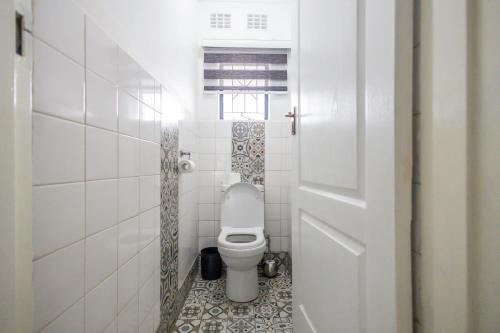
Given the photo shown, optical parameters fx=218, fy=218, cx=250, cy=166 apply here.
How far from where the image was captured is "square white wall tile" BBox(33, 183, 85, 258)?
0.46 m

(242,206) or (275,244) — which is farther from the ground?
(242,206)

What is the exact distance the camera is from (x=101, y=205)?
66 cm

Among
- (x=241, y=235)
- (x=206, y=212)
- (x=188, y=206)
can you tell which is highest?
(x=188, y=206)

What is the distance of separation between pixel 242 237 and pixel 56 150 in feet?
5.24

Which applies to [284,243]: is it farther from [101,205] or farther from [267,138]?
[101,205]

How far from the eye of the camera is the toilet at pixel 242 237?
1.54m

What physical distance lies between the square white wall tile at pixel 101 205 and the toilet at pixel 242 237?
98 centimetres

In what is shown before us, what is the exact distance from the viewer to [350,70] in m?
0.55

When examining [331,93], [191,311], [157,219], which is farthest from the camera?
[191,311]

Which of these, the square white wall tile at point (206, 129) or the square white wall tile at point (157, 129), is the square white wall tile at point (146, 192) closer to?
the square white wall tile at point (157, 129)

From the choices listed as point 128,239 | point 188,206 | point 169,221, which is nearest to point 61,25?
point 128,239

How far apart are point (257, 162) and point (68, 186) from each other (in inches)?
70.4

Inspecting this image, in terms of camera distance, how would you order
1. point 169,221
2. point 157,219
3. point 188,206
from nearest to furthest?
point 157,219
point 169,221
point 188,206

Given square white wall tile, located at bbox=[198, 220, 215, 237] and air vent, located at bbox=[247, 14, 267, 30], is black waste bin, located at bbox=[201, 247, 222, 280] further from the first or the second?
air vent, located at bbox=[247, 14, 267, 30]
